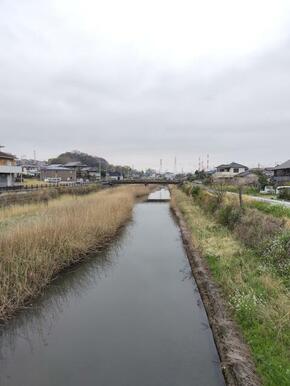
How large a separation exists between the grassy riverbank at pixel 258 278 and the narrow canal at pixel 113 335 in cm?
94

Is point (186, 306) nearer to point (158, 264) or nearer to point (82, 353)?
point (82, 353)

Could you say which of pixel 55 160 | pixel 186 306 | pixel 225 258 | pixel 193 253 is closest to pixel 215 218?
pixel 193 253

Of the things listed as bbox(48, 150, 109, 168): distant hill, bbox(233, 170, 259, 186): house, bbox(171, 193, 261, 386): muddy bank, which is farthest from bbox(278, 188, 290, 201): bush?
bbox(48, 150, 109, 168): distant hill

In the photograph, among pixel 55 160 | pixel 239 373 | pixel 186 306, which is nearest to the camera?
pixel 239 373

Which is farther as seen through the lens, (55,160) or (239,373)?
(55,160)

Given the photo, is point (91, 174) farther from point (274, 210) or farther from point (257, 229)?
point (257, 229)

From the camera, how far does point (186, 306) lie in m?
9.59

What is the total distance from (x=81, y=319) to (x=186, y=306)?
2.99m

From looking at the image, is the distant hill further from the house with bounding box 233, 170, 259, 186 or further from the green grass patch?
the green grass patch

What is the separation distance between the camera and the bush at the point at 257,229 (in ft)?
39.0

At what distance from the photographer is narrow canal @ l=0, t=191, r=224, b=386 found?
6.21 meters

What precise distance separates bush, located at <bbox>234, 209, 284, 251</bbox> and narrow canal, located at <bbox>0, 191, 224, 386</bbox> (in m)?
2.76

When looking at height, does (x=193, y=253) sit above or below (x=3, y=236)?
below

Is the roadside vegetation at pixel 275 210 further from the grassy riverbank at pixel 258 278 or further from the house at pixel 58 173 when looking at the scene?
the house at pixel 58 173
